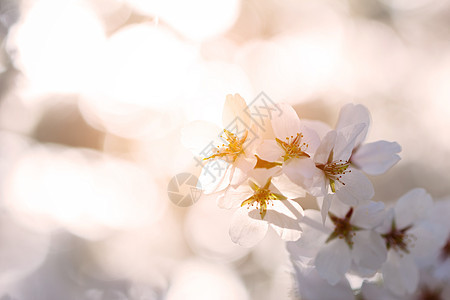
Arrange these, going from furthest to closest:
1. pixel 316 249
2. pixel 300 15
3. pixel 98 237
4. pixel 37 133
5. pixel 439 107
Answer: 1. pixel 300 15
2. pixel 439 107
3. pixel 98 237
4. pixel 37 133
5. pixel 316 249

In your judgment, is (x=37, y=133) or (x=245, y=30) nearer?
(x=37, y=133)

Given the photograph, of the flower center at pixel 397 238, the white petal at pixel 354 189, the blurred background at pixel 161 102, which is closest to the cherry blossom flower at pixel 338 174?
the white petal at pixel 354 189

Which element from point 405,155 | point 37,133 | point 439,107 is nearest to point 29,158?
point 37,133

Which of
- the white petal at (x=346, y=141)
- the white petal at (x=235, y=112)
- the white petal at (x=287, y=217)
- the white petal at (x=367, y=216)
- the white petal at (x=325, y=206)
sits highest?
the white petal at (x=346, y=141)

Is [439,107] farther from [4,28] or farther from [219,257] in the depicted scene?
[4,28]

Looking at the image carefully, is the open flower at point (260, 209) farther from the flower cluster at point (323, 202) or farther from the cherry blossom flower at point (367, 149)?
the cherry blossom flower at point (367, 149)

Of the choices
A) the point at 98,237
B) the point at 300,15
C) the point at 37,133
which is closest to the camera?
the point at 37,133

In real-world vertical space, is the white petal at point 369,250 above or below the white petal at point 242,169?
above

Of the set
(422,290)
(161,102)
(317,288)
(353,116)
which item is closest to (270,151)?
(353,116)

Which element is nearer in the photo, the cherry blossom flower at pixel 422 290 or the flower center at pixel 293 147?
the flower center at pixel 293 147
